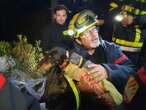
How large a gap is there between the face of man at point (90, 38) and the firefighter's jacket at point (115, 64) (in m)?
0.04

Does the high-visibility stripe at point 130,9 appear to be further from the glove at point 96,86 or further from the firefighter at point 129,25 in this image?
the glove at point 96,86

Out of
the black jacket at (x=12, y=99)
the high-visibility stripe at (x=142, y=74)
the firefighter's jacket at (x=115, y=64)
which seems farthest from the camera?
the firefighter's jacket at (x=115, y=64)

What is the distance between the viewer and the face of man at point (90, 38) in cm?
294

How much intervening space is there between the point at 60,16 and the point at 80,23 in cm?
22

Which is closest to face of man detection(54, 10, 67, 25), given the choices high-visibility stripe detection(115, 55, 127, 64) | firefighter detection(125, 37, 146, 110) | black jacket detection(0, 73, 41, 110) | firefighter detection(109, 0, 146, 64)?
firefighter detection(109, 0, 146, 64)

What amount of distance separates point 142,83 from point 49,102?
654 millimetres

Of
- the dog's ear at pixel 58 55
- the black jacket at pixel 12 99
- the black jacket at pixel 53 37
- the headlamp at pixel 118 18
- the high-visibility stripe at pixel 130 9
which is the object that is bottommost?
the dog's ear at pixel 58 55

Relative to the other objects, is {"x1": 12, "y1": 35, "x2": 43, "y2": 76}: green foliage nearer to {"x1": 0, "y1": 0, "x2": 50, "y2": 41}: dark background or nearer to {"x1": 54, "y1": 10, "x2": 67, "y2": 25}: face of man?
{"x1": 0, "y1": 0, "x2": 50, "y2": 41}: dark background

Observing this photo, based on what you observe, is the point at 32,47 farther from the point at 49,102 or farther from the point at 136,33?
the point at 136,33

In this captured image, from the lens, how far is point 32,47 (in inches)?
120

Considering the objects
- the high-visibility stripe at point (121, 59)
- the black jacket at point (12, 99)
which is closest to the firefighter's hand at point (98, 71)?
the high-visibility stripe at point (121, 59)

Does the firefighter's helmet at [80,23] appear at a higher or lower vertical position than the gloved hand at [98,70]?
higher

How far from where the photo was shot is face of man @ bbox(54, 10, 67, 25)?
305 centimetres

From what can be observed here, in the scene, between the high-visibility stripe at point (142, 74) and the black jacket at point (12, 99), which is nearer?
the black jacket at point (12, 99)
